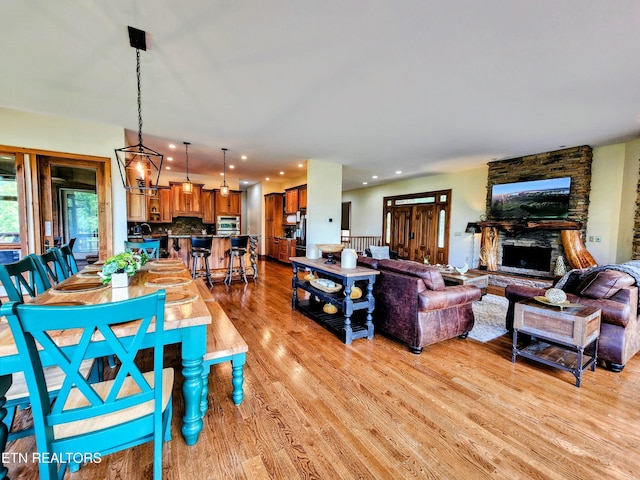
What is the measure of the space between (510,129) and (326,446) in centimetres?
504

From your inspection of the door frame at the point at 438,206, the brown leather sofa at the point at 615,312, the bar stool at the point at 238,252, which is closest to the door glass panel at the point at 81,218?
the bar stool at the point at 238,252

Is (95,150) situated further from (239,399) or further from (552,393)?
(552,393)

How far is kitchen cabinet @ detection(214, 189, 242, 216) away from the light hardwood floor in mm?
6373

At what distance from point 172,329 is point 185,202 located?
747 centimetres

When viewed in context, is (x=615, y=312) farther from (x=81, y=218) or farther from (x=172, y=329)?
(x=81, y=218)

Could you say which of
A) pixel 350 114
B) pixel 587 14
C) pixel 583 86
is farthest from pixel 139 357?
pixel 583 86

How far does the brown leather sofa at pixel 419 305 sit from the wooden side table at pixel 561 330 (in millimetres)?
523

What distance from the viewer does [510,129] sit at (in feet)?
14.2

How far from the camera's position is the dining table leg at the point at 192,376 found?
56.4 inches

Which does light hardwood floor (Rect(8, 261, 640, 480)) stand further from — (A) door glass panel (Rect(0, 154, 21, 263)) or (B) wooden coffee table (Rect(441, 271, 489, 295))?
(A) door glass panel (Rect(0, 154, 21, 263))

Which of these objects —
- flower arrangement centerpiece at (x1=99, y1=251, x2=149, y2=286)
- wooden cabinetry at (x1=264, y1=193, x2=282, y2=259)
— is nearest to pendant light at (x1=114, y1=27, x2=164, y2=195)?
flower arrangement centerpiece at (x1=99, y1=251, x2=149, y2=286)

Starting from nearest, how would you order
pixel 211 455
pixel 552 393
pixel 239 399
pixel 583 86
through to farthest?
pixel 211 455, pixel 239 399, pixel 552 393, pixel 583 86

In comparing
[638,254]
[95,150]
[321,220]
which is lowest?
[638,254]

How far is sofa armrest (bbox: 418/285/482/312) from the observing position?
2.70 meters
